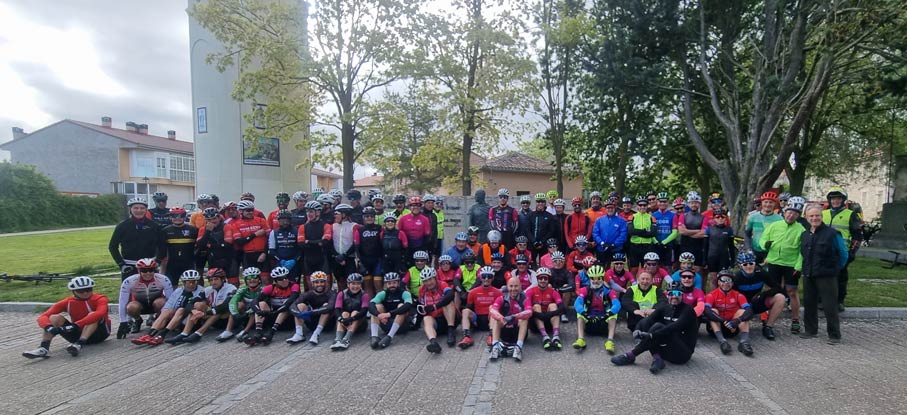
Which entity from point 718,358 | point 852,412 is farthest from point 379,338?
point 852,412

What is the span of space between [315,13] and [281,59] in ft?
5.49

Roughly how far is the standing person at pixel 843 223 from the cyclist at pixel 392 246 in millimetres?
7119

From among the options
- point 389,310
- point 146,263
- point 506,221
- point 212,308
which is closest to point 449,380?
point 389,310

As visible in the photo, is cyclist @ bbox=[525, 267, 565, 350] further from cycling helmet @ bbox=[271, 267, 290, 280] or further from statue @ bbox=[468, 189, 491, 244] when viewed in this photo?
cycling helmet @ bbox=[271, 267, 290, 280]

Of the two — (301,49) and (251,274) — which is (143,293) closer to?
(251,274)

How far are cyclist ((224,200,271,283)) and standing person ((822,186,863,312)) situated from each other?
32.1 feet

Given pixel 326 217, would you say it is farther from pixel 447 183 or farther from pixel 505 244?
pixel 447 183

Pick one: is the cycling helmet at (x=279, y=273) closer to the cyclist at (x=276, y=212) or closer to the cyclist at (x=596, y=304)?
the cyclist at (x=276, y=212)

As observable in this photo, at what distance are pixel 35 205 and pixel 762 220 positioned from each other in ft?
138

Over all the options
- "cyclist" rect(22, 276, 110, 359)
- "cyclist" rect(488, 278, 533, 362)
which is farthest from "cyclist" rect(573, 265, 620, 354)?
"cyclist" rect(22, 276, 110, 359)

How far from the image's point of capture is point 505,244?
9.26 metres

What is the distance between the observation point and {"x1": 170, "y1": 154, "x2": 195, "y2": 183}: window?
51156 mm

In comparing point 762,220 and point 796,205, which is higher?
point 796,205

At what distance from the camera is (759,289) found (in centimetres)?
730
